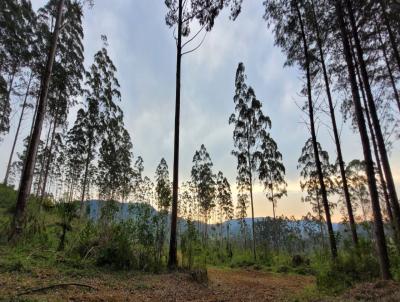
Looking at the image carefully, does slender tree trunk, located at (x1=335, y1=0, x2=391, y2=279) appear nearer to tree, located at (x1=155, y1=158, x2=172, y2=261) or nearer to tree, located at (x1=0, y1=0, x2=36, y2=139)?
tree, located at (x1=155, y1=158, x2=172, y2=261)

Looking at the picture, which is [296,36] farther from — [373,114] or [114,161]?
[114,161]

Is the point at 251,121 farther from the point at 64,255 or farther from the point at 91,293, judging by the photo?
the point at 91,293

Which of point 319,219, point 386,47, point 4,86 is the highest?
point 4,86

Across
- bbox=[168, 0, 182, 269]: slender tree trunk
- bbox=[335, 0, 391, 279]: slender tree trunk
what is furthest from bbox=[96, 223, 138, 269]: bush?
bbox=[335, 0, 391, 279]: slender tree trunk

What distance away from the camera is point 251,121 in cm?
2016

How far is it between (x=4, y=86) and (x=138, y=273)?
47.7 feet

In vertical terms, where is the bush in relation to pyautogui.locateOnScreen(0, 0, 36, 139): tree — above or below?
below

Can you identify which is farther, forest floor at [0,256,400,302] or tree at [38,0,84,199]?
tree at [38,0,84,199]

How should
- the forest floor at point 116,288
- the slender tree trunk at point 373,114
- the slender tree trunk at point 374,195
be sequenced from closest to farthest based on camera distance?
the forest floor at point 116,288, the slender tree trunk at point 374,195, the slender tree trunk at point 373,114

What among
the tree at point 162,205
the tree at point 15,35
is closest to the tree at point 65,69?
the tree at point 15,35

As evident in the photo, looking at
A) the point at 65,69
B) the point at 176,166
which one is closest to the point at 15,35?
the point at 65,69

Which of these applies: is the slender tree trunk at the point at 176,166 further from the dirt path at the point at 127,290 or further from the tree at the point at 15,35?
the tree at the point at 15,35

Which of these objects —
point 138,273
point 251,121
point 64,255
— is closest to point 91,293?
point 138,273

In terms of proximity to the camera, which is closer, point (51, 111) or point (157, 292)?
point (157, 292)
